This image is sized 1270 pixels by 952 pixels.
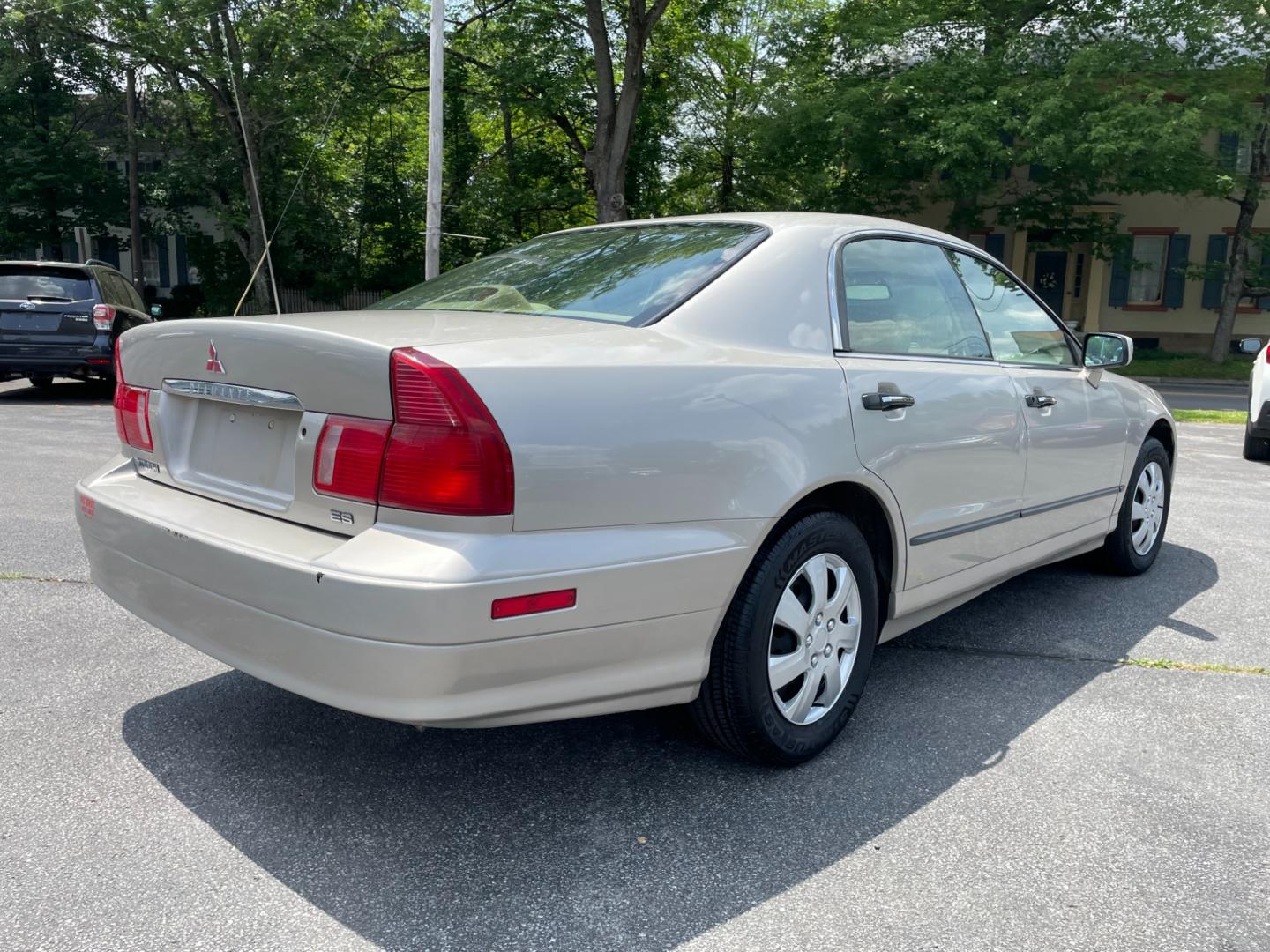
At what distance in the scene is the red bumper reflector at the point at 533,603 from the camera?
7.02 ft

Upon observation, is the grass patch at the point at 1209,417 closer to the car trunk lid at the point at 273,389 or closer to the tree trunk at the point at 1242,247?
the tree trunk at the point at 1242,247

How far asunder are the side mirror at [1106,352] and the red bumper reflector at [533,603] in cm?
306

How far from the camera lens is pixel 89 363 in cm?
1146

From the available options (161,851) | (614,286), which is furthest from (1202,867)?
(161,851)

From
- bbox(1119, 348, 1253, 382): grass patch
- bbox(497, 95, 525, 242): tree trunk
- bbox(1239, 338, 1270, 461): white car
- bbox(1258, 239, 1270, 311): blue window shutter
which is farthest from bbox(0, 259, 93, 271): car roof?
bbox(1258, 239, 1270, 311): blue window shutter

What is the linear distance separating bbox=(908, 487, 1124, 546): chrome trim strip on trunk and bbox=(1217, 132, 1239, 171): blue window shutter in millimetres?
20601

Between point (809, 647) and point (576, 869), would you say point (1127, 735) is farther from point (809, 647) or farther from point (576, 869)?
point (576, 869)

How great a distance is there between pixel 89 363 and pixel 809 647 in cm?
1096

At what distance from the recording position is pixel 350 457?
229cm

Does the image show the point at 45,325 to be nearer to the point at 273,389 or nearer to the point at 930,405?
the point at 273,389

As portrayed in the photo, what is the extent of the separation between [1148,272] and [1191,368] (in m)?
5.63

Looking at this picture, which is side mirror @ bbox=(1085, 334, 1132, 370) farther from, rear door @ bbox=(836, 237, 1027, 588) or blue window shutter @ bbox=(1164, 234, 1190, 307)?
blue window shutter @ bbox=(1164, 234, 1190, 307)

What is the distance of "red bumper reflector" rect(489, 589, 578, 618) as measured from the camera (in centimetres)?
214

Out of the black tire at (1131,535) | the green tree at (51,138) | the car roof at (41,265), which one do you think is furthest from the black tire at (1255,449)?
the green tree at (51,138)
